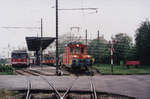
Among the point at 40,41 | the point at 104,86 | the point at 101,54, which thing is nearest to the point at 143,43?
the point at 40,41

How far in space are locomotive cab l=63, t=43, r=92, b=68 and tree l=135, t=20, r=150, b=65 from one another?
51.6 ft

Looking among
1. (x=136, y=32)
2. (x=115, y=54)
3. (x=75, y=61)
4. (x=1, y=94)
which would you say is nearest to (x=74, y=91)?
(x=1, y=94)

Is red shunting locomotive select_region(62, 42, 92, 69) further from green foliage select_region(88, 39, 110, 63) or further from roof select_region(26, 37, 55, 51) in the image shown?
green foliage select_region(88, 39, 110, 63)

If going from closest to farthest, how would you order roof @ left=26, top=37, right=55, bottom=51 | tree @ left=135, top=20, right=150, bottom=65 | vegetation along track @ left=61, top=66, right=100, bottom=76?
vegetation along track @ left=61, top=66, right=100, bottom=76
roof @ left=26, top=37, right=55, bottom=51
tree @ left=135, top=20, right=150, bottom=65

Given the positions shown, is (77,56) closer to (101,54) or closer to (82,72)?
(82,72)

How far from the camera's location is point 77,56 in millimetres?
23812

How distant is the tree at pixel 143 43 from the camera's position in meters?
37.6

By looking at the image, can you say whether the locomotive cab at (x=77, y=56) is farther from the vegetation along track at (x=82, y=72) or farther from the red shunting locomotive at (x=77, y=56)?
the vegetation along track at (x=82, y=72)

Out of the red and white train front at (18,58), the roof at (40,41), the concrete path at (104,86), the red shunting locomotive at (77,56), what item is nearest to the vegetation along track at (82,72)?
the red shunting locomotive at (77,56)

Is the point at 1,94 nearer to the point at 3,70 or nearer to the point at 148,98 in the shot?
the point at 148,98

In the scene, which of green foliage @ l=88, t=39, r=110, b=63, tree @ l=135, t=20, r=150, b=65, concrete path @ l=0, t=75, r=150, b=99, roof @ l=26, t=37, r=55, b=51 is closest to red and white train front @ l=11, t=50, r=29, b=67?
roof @ l=26, t=37, r=55, b=51

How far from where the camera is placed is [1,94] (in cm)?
945

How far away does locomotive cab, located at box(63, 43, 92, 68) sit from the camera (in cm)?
2342

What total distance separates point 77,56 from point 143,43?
1742 centimetres
